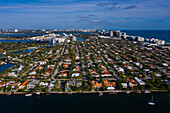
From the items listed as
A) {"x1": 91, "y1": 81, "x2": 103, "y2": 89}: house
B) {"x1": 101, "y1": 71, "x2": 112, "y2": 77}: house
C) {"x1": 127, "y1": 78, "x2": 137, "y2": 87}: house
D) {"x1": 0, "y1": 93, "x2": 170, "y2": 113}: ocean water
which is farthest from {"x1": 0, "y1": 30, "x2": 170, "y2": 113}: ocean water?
{"x1": 101, "y1": 71, "x2": 112, "y2": 77}: house

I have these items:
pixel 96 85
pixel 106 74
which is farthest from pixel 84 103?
pixel 106 74

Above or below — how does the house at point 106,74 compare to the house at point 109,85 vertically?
above

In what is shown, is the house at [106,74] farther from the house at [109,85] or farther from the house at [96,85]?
the house at [96,85]

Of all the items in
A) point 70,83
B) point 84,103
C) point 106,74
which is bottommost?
point 84,103

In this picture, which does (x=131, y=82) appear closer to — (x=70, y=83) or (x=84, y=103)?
(x=84, y=103)

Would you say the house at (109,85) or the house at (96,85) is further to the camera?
the house at (96,85)

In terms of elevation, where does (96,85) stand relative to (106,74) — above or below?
below

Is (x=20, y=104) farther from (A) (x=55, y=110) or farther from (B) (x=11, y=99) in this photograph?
(A) (x=55, y=110)

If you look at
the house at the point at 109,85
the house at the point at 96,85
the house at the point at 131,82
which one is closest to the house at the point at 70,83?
the house at the point at 96,85

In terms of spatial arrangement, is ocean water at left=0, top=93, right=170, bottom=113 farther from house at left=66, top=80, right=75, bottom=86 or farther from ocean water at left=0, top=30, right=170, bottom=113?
house at left=66, top=80, right=75, bottom=86

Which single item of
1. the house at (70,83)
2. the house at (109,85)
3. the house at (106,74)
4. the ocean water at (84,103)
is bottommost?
the ocean water at (84,103)

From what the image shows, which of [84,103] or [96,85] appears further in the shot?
[96,85]

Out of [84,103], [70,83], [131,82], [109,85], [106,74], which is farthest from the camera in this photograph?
[106,74]
